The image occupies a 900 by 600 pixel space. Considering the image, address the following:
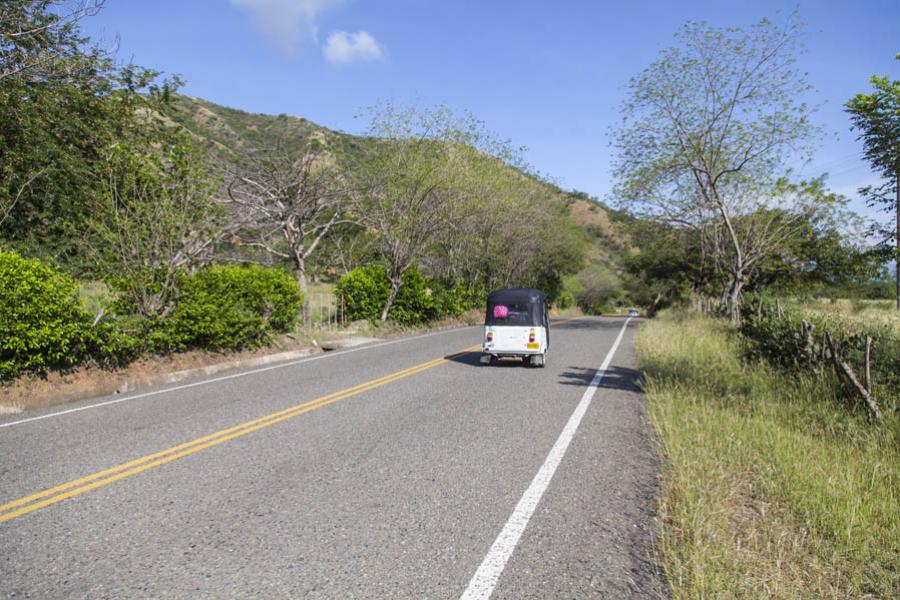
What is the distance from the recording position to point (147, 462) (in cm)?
544

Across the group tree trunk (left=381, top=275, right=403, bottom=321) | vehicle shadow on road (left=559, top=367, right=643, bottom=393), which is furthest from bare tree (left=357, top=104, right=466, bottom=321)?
vehicle shadow on road (left=559, top=367, right=643, bottom=393)

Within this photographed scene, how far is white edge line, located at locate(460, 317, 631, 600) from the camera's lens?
10.7 ft

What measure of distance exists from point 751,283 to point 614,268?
204 ft

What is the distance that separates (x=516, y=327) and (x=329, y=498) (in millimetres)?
8208

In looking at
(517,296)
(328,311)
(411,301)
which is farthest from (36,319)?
(411,301)

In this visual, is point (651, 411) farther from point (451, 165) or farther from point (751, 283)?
point (751, 283)

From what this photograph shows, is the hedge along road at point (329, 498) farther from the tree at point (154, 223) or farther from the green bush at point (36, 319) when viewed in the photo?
the tree at point (154, 223)

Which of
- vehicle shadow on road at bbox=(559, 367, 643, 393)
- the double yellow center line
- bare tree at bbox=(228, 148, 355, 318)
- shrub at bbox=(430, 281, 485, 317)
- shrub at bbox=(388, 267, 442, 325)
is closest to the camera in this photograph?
the double yellow center line

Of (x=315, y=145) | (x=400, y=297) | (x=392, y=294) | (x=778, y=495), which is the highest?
(x=315, y=145)

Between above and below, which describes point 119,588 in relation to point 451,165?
below

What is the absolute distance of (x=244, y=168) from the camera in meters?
19.8

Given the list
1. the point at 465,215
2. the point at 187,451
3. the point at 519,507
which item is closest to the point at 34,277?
the point at 187,451

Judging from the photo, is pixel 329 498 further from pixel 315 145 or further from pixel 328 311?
pixel 315 145

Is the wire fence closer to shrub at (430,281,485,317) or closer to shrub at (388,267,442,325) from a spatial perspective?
shrub at (388,267,442,325)
